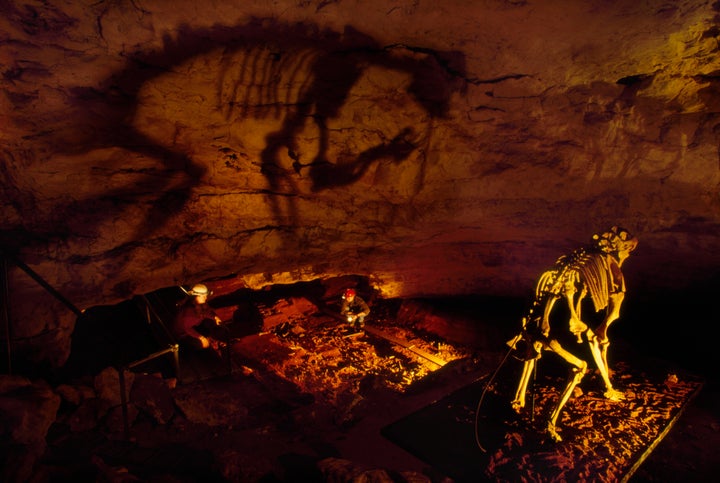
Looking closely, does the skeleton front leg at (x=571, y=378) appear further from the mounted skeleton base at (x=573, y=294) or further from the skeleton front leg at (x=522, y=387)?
the skeleton front leg at (x=522, y=387)

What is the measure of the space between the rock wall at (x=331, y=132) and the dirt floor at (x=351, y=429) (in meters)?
1.42

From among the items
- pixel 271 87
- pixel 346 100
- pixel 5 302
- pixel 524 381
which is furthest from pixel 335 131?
pixel 5 302

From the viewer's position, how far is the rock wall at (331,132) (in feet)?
8.80

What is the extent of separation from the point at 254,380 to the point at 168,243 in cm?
204

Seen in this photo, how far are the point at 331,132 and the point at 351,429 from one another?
9.72 feet

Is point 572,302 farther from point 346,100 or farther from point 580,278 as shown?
point 346,100

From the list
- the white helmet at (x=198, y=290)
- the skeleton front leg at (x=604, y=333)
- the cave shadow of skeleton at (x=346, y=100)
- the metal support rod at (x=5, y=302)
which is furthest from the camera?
the white helmet at (x=198, y=290)

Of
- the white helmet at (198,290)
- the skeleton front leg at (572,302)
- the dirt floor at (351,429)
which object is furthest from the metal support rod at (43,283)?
the skeleton front leg at (572,302)

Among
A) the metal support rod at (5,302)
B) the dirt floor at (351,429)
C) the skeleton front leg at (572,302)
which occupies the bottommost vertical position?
the dirt floor at (351,429)

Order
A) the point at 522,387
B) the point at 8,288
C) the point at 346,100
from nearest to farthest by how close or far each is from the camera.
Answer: the point at 346,100, the point at 8,288, the point at 522,387

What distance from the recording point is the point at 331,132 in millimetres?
3752

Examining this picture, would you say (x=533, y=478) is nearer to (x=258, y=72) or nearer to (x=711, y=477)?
(x=711, y=477)

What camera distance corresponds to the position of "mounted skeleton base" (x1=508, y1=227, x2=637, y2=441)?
141 inches

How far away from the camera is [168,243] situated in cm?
455
